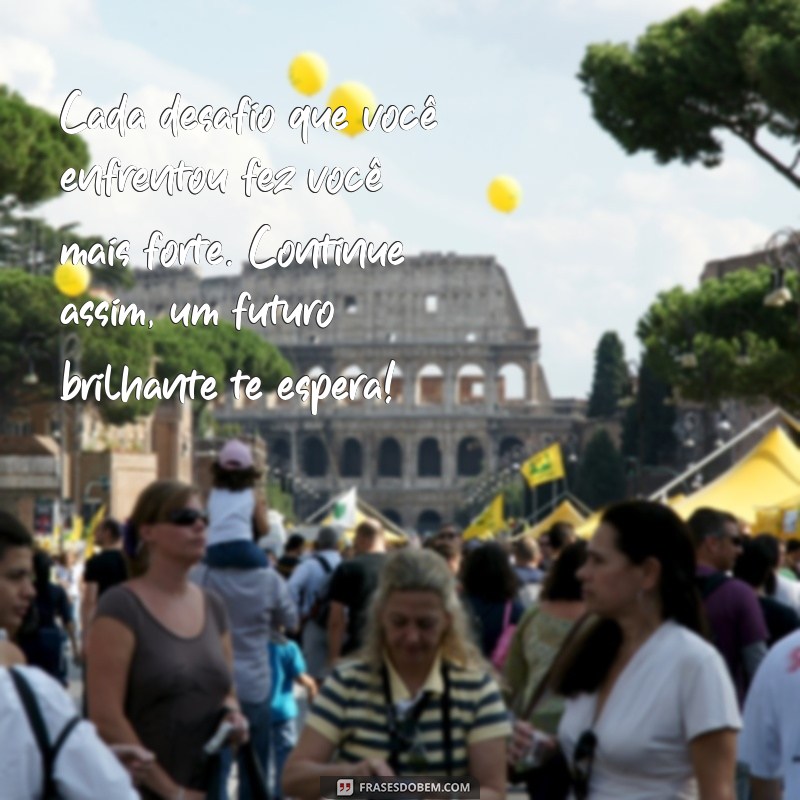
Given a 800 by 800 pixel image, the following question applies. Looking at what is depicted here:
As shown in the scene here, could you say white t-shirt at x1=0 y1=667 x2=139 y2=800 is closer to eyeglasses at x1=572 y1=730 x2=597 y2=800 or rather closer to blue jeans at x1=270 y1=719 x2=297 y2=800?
eyeglasses at x1=572 y1=730 x2=597 y2=800

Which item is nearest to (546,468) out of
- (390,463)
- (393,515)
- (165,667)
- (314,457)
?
(165,667)

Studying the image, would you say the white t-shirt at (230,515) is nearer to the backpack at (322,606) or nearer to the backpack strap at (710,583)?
the backpack strap at (710,583)

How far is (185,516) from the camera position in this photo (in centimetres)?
609

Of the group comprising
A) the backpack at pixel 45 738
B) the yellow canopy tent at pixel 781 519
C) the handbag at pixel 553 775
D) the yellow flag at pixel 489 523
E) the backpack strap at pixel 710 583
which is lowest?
the handbag at pixel 553 775

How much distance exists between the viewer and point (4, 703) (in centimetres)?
367

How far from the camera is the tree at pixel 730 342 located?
35.7 m

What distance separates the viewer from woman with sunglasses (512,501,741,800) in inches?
181

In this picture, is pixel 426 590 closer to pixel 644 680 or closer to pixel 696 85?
pixel 644 680

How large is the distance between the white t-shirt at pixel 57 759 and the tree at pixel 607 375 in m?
108

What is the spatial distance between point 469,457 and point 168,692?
430ft

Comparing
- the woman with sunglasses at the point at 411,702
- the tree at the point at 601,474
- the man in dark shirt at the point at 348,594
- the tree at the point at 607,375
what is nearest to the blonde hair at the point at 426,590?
the woman with sunglasses at the point at 411,702

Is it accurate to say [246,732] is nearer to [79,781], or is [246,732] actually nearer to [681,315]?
[79,781]

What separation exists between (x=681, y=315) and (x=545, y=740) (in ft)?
118

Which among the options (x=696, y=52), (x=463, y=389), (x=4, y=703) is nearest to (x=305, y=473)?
(x=463, y=389)
